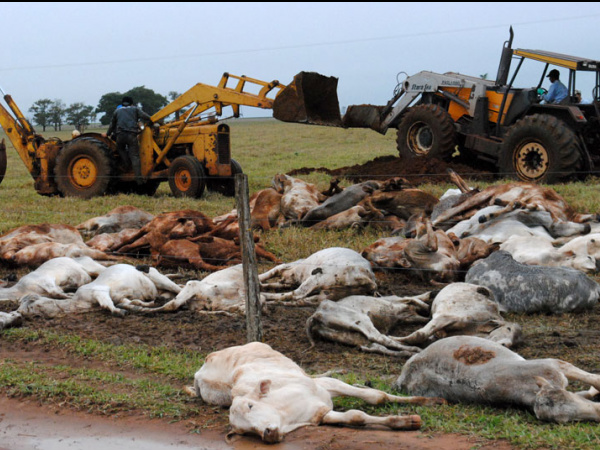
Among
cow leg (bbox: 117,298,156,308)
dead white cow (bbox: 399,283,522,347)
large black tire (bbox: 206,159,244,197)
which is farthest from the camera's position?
large black tire (bbox: 206,159,244,197)

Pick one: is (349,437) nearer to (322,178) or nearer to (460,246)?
(460,246)

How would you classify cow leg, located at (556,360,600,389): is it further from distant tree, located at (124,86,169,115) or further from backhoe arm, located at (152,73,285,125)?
distant tree, located at (124,86,169,115)

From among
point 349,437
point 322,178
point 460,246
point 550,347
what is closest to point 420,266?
point 460,246

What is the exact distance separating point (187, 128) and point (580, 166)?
7107mm

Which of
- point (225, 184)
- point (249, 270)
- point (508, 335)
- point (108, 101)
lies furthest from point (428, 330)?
point (108, 101)

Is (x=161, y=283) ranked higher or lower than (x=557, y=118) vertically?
lower

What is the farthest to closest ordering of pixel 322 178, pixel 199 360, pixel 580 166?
pixel 322 178, pixel 580 166, pixel 199 360

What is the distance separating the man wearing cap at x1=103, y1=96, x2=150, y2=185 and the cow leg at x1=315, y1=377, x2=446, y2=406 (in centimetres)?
1100

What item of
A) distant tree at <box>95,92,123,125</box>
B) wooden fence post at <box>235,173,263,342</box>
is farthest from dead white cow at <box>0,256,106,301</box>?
distant tree at <box>95,92,123,125</box>

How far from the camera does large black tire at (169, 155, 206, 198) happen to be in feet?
47.7

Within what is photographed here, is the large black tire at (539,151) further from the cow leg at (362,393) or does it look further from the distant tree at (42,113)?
the distant tree at (42,113)

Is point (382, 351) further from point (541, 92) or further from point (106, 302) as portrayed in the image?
point (541, 92)

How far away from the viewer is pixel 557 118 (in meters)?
14.4

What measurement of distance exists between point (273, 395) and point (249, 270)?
1.68 metres
